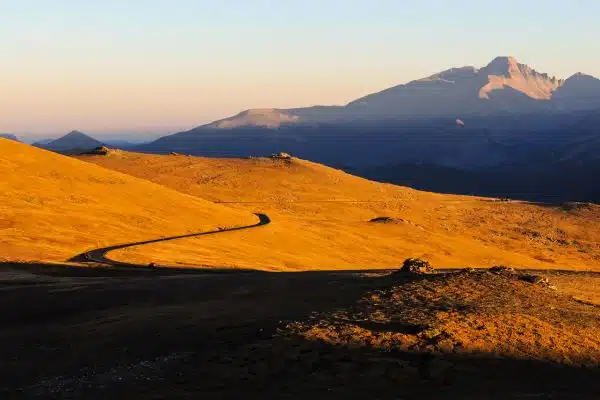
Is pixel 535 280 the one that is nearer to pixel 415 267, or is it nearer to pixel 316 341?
pixel 415 267

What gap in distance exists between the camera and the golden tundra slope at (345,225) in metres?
43.6

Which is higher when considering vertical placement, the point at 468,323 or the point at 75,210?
the point at 468,323

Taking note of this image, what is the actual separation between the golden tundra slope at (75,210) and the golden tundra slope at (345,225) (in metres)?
4.76

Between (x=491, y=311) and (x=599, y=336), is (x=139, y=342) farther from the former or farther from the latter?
(x=599, y=336)

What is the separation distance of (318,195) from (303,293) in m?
69.9

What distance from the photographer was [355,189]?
331 feet

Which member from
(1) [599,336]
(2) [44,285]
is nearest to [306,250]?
(2) [44,285]

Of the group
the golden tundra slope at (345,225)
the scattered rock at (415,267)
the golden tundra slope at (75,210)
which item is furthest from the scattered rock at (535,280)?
the golden tundra slope at (75,210)

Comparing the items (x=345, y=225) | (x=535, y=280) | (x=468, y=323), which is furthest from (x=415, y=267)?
(x=345, y=225)

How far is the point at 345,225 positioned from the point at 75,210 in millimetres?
26965

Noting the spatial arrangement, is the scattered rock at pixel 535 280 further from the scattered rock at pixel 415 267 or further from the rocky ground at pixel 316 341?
the scattered rock at pixel 415 267

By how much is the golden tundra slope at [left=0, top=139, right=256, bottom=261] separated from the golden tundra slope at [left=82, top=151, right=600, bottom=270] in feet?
15.6

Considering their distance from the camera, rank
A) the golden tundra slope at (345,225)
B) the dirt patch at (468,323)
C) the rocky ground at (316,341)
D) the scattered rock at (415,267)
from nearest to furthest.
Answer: the rocky ground at (316,341) → the dirt patch at (468,323) → the scattered rock at (415,267) → the golden tundra slope at (345,225)

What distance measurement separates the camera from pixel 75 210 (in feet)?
161
